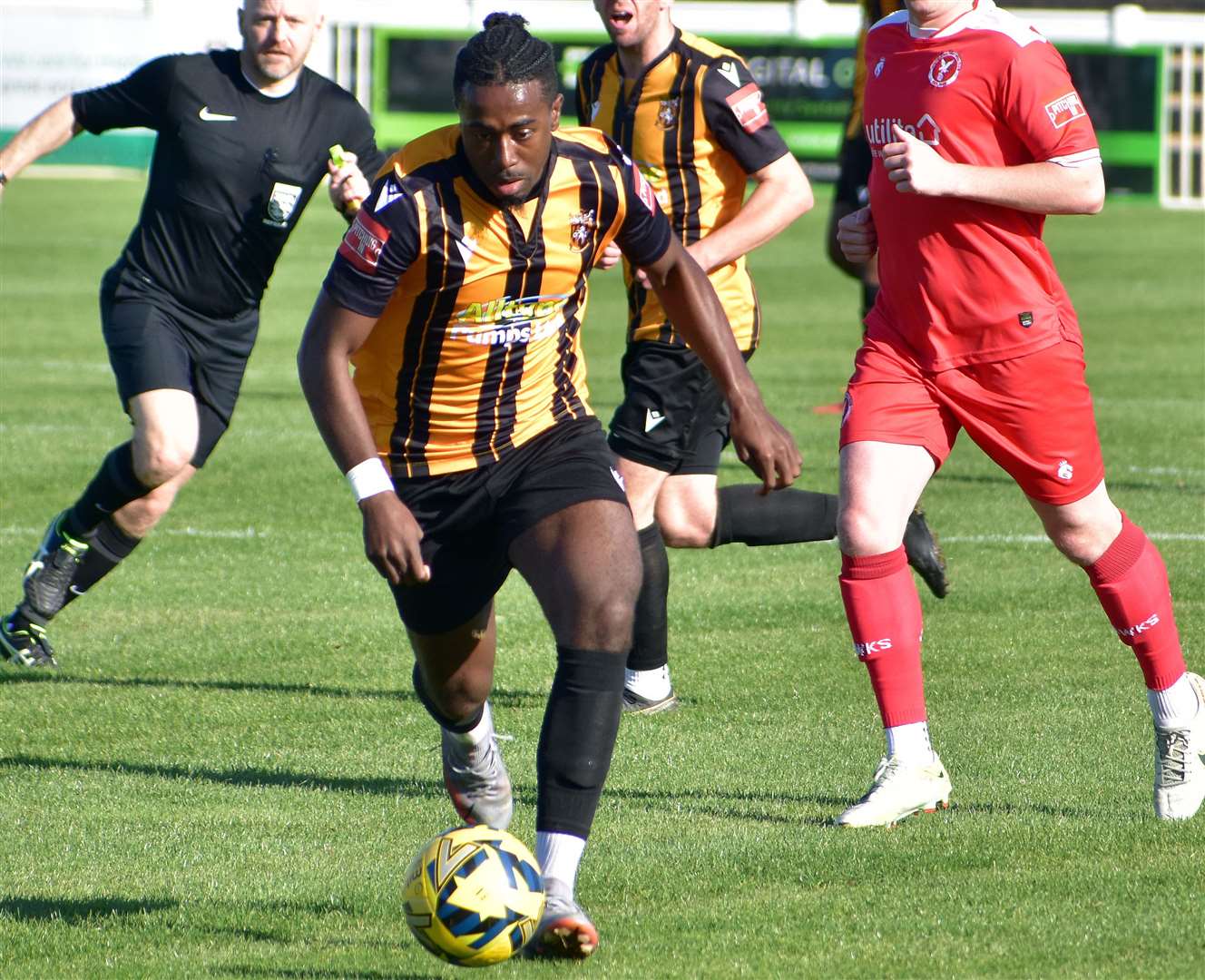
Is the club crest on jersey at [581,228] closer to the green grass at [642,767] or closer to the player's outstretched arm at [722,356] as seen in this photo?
the player's outstretched arm at [722,356]

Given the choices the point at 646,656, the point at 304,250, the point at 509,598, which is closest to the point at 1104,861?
the point at 646,656

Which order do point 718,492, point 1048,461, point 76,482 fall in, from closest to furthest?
point 1048,461
point 718,492
point 76,482

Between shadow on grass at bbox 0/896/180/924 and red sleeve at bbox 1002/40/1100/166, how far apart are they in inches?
116

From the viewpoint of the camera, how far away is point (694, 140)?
24.2ft

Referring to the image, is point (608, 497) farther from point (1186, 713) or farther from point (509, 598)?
point (509, 598)

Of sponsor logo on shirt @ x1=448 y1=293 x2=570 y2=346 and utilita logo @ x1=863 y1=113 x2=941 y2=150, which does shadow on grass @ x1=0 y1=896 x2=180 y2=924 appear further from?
utilita logo @ x1=863 y1=113 x2=941 y2=150

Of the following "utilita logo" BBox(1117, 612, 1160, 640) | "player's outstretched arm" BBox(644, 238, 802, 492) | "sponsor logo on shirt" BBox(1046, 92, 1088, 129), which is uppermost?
"sponsor logo on shirt" BBox(1046, 92, 1088, 129)

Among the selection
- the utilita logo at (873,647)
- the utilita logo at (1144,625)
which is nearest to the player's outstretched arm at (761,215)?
the utilita logo at (873,647)

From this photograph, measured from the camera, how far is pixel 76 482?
11.6 meters

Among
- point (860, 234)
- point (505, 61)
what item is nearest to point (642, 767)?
point (860, 234)

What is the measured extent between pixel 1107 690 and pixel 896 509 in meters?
1.77

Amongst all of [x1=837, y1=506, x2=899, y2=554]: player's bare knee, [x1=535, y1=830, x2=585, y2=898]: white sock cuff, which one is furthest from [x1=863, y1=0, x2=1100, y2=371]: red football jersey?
[x1=535, y1=830, x2=585, y2=898]: white sock cuff

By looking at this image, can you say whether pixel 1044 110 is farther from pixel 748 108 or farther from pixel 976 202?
pixel 748 108

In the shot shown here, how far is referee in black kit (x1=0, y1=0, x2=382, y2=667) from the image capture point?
7660mm
